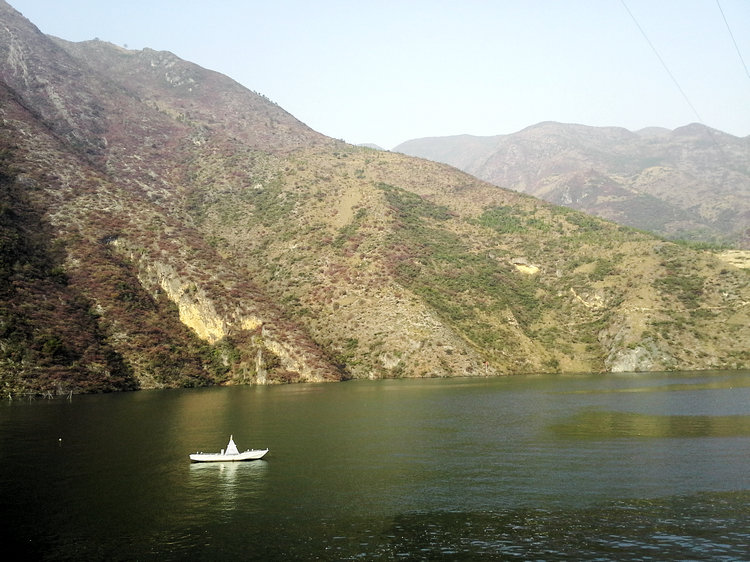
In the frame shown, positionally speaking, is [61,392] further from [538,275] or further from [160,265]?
[538,275]

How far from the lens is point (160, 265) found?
138875 mm

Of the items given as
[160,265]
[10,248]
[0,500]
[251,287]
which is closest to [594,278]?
[251,287]

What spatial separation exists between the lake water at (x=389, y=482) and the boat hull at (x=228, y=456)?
0.85 meters

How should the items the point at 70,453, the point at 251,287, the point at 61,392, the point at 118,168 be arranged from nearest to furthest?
the point at 70,453, the point at 61,392, the point at 251,287, the point at 118,168

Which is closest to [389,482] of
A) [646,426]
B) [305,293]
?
[646,426]

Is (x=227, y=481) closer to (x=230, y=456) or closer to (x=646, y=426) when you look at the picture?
(x=230, y=456)

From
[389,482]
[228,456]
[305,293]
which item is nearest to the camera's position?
[389,482]

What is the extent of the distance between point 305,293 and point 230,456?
9944cm

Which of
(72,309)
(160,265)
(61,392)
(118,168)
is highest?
(118,168)

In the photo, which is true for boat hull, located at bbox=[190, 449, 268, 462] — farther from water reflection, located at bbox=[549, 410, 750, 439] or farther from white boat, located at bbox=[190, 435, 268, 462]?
water reflection, located at bbox=[549, 410, 750, 439]

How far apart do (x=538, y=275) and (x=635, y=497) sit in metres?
138

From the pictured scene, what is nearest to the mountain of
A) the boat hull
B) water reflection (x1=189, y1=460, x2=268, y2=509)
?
the boat hull

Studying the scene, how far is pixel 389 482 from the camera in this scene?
42094 mm

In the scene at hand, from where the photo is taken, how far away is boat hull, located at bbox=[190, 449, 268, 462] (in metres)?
49.6
